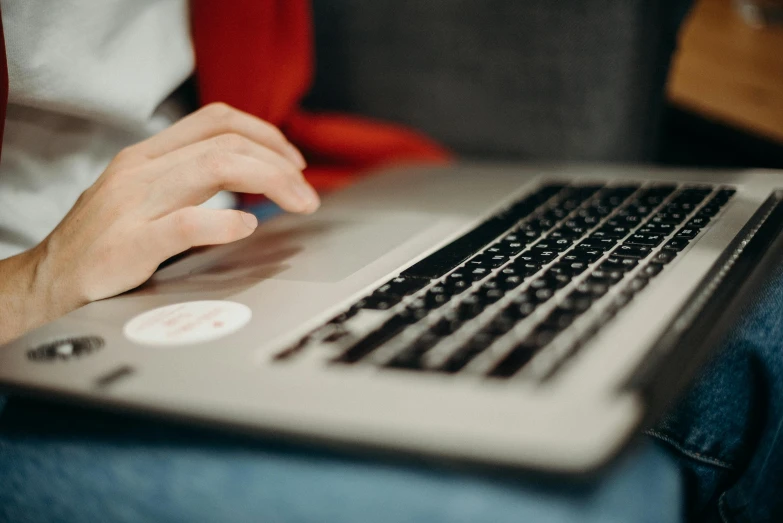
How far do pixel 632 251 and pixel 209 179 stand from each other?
0.33 m

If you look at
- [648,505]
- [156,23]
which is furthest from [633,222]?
[156,23]

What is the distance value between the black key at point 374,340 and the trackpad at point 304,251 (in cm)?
12

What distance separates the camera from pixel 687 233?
1.73ft

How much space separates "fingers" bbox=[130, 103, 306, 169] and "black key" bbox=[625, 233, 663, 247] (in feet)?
1.02

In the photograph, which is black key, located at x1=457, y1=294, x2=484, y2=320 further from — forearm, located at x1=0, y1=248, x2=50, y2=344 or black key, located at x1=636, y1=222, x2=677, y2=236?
forearm, located at x1=0, y1=248, x2=50, y2=344

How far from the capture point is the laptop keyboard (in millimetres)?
354

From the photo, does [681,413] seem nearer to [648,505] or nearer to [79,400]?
[648,505]

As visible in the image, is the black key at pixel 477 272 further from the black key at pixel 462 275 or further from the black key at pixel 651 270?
the black key at pixel 651 270

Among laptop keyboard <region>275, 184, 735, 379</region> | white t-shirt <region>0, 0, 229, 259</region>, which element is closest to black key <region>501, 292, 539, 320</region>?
laptop keyboard <region>275, 184, 735, 379</region>

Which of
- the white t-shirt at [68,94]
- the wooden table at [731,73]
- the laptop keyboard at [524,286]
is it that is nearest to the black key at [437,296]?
the laptop keyboard at [524,286]

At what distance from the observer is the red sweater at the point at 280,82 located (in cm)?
84

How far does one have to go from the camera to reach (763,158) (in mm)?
917

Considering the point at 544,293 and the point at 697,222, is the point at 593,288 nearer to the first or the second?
the point at 544,293

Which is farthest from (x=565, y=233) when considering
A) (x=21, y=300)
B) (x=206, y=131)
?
(x=21, y=300)
